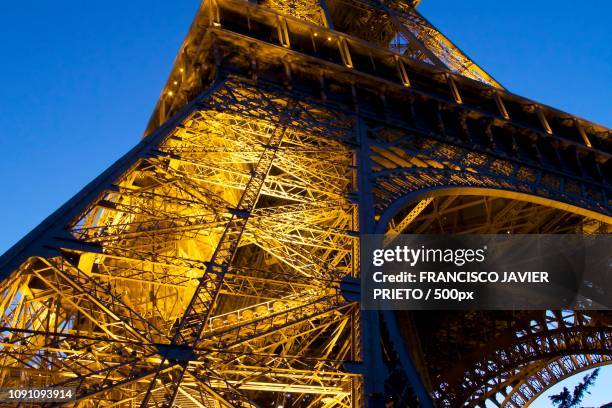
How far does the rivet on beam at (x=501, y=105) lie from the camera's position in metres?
21.4

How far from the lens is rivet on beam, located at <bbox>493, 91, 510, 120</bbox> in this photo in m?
21.4

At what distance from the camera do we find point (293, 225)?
12398mm

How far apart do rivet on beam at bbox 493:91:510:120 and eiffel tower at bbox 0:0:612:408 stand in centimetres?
5

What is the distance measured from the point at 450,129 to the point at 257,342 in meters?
11.6

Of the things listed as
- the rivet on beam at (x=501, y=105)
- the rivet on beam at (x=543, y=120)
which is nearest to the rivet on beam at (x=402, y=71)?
the rivet on beam at (x=501, y=105)

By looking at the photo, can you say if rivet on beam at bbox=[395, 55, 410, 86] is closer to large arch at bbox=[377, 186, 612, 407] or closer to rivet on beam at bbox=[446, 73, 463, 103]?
rivet on beam at bbox=[446, 73, 463, 103]

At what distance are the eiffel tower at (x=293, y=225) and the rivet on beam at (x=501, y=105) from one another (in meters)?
0.05

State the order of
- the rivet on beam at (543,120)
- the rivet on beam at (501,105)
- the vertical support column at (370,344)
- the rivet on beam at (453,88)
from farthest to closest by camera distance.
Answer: the rivet on beam at (543,120), the rivet on beam at (501,105), the rivet on beam at (453,88), the vertical support column at (370,344)

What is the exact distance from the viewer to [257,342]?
11.7 metres

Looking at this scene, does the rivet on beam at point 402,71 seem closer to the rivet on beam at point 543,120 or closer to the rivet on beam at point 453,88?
the rivet on beam at point 453,88

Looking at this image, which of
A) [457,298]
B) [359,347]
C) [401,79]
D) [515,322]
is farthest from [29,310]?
[515,322]

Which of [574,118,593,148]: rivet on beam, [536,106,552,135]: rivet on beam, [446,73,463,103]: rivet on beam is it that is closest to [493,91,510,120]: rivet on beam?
[536,106,552,135]: rivet on beam

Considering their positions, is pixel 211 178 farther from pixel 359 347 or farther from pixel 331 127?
pixel 359 347

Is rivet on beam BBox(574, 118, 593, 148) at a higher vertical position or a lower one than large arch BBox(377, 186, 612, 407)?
higher
